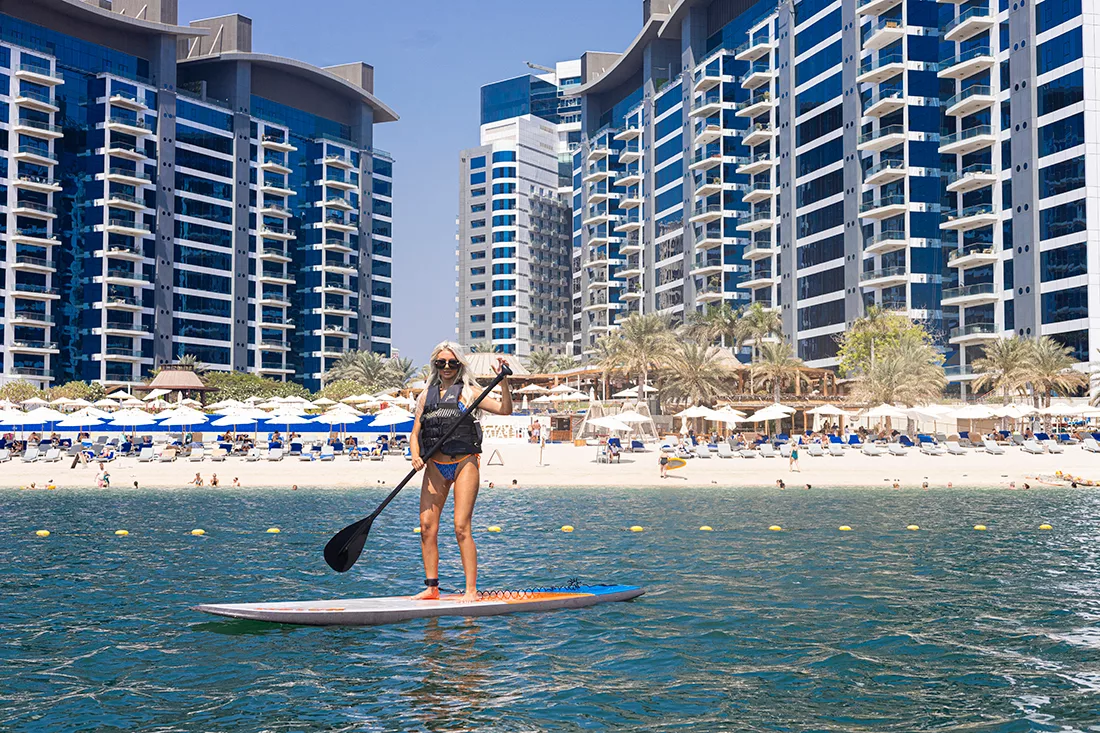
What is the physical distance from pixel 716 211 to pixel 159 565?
100961 mm

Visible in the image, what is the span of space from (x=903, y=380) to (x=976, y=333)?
1857 centimetres

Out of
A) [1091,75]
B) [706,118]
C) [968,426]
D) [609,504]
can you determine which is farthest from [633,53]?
[609,504]

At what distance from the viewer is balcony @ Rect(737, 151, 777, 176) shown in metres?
106

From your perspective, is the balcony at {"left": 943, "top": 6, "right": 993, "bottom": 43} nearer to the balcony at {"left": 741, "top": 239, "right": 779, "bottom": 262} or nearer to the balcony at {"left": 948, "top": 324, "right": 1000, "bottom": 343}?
the balcony at {"left": 948, "top": 324, "right": 1000, "bottom": 343}

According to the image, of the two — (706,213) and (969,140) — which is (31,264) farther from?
(969,140)

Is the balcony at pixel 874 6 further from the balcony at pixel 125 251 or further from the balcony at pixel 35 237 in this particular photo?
the balcony at pixel 35 237

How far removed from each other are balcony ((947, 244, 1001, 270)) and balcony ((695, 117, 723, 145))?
35.5 metres

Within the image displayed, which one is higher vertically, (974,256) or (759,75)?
(759,75)

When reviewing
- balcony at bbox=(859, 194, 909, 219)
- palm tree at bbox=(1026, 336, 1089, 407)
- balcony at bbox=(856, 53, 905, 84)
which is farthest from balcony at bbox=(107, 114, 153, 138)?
palm tree at bbox=(1026, 336, 1089, 407)

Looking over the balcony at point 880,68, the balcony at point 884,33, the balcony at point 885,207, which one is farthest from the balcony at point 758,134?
the balcony at point 885,207

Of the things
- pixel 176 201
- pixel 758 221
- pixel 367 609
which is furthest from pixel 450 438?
pixel 176 201

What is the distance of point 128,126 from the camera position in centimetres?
10944

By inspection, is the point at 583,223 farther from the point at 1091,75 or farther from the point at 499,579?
the point at 499,579

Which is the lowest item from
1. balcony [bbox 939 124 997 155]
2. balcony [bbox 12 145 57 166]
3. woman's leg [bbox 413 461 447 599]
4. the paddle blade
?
the paddle blade
